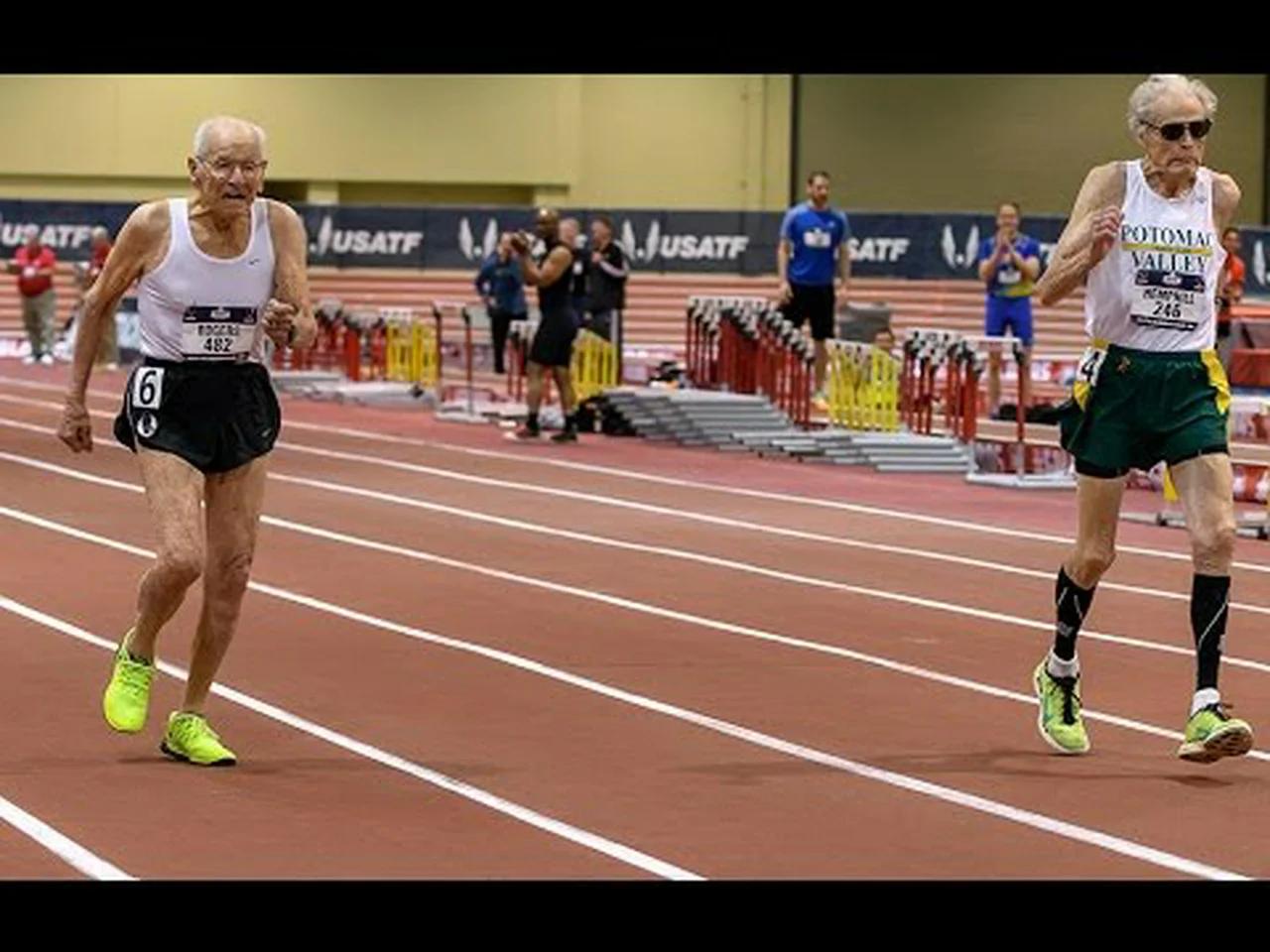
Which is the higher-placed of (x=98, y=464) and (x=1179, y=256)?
(x=1179, y=256)

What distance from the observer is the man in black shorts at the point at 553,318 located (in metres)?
26.8

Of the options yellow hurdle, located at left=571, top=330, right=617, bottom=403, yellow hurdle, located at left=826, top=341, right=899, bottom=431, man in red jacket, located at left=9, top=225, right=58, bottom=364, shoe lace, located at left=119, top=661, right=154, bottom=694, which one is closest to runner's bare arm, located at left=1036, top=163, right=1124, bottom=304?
shoe lace, located at left=119, top=661, right=154, bottom=694

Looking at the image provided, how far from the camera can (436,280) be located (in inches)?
1793

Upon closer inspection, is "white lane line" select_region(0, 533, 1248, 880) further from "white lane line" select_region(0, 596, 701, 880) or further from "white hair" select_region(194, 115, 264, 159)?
"white hair" select_region(194, 115, 264, 159)

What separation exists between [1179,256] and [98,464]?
15.1m

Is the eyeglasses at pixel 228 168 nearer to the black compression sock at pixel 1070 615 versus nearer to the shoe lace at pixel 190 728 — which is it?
the shoe lace at pixel 190 728

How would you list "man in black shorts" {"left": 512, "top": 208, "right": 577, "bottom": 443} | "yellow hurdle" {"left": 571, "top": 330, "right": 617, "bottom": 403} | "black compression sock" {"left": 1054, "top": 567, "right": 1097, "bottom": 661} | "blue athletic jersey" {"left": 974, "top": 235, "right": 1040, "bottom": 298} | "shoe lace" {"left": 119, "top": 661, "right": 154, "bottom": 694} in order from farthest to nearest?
"yellow hurdle" {"left": 571, "top": 330, "right": 617, "bottom": 403} < "blue athletic jersey" {"left": 974, "top": 235, "right": 1040, "bottom": 298} < "man in black shorts" {"left": 512, "top": 208, "right": 577, "bottom": 443} < "black compression sock" {"left": 1054, "top": 567, "right": 1097, "bottom": 661} < "shoe lace" {"left": 119, "top": 661, "right": 154, "bottom": 694}

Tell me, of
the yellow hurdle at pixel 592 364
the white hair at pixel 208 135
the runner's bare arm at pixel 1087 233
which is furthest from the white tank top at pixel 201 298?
the yellow hurdle at pixel 592 364

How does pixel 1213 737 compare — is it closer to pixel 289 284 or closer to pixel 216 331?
pixel 289 284

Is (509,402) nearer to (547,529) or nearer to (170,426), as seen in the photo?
(547,529)

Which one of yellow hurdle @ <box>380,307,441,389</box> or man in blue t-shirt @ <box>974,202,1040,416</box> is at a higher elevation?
man in blue t-shirt @ <box>974,202,1040,416</box>

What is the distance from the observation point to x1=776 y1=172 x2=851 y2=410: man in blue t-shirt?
90.6ft

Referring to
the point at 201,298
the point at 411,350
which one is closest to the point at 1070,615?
the point at 201,298
